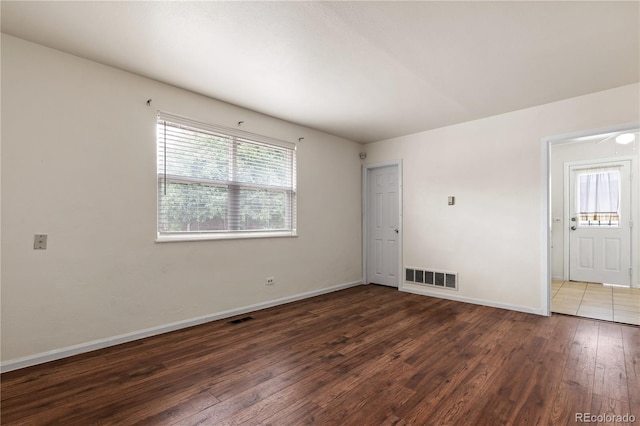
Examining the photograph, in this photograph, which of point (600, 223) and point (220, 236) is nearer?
point (220, 236)

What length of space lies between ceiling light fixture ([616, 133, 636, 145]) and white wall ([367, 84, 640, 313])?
233 cm

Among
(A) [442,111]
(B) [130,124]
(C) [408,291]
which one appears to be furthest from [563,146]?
(B) [130,124]

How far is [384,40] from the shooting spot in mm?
2383

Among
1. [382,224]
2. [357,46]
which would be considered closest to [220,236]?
[357,46]

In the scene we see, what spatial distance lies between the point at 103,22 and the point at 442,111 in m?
3.67

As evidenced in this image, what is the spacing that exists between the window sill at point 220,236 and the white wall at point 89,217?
0.07 m

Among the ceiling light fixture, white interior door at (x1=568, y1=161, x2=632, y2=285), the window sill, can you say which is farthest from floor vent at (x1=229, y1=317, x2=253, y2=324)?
the ceiling light fixture

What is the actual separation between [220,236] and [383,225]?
301 cm

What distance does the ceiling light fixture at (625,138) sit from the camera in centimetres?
486

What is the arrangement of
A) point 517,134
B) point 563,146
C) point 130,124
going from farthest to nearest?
1. point 563,146
2. point 517,134
3. point 130,124

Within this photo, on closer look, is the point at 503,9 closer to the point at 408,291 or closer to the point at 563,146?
the point at 408,291

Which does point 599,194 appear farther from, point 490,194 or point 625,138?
point 490,194

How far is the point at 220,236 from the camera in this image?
3.58m

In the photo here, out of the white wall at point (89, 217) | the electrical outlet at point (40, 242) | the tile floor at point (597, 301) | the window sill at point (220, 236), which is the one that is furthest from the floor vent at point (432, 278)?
the electrical outlet at point (40, 242)
